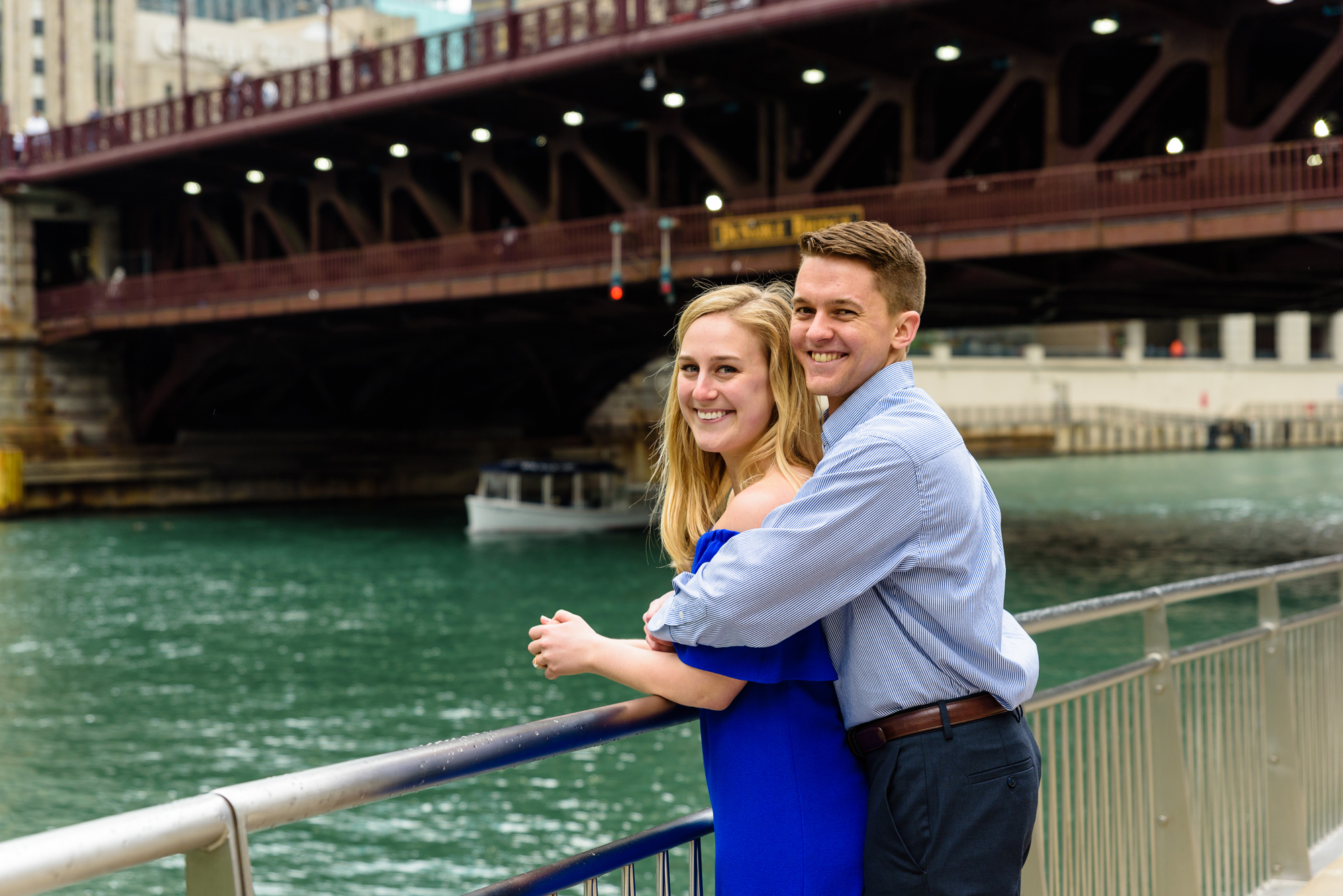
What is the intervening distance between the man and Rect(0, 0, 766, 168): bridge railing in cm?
2315

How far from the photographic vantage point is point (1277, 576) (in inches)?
213

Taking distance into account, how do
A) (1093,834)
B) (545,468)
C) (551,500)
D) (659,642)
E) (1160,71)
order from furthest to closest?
1. (551,500)
2. (545,468)
3. (1160,71)
4. (1093,834)
5. (659,642)

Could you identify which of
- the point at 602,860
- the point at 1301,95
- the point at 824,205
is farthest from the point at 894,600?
the point at 824,205

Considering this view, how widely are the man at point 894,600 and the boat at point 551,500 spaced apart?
35.1 m

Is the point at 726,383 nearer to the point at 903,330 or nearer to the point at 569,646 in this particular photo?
the point at 903,330

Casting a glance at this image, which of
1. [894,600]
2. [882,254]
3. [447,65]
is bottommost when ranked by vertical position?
[894,600]

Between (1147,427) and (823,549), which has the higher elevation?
(1147,427)

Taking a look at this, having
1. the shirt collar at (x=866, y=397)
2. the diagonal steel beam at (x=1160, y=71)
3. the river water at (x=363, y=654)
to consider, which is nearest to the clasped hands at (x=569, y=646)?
the shirt collar at (x=866, y=397)

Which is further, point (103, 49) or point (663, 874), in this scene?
point (103, 49)

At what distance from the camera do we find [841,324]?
101 inches

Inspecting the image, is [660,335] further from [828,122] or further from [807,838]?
[807,838]

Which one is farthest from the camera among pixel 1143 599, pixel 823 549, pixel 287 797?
pixel 1143 599

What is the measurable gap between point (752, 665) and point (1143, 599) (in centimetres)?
227

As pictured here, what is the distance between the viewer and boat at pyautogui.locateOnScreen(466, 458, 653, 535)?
38.2 meters
